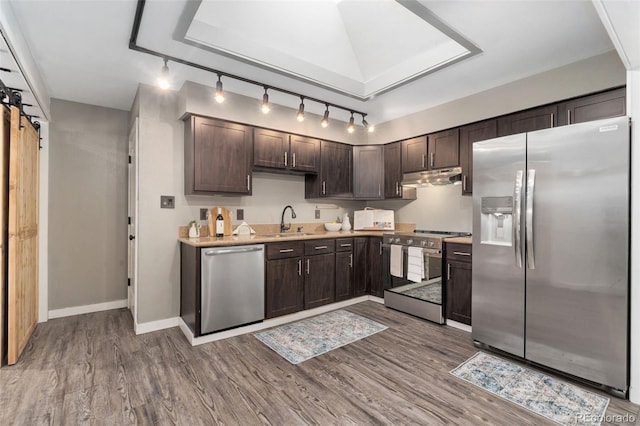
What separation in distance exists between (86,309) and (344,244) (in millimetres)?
3350

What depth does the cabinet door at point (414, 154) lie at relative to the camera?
4.14 metres

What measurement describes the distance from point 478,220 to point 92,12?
3.47m

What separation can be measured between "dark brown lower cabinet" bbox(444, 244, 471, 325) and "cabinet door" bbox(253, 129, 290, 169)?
225 centimetres

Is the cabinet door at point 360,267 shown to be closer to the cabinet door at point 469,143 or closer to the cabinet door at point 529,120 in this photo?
the cabinet door at point 469,143

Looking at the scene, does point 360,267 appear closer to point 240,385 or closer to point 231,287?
point 231,287

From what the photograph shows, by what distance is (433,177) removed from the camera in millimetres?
4055

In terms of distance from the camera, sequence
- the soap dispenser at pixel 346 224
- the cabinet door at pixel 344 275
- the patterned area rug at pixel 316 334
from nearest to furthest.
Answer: the patterned area rug at pixel 316 334 → the cabinet door at pixel 344 275 → the soap dispenser at pixel 346 224

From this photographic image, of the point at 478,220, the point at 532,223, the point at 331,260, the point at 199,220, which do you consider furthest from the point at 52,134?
the point at 532,223

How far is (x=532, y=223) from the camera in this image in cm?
248

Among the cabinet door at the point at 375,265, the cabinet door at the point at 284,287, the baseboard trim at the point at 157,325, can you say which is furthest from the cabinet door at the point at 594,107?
the baseboard trim at the point at 157,325

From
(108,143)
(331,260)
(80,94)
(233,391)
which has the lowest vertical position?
(233,391)

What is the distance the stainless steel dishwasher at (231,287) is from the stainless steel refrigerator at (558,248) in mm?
2166

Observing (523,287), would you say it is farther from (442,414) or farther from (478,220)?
(442,414)

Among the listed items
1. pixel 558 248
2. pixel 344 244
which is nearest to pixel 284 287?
pixel 344 244
